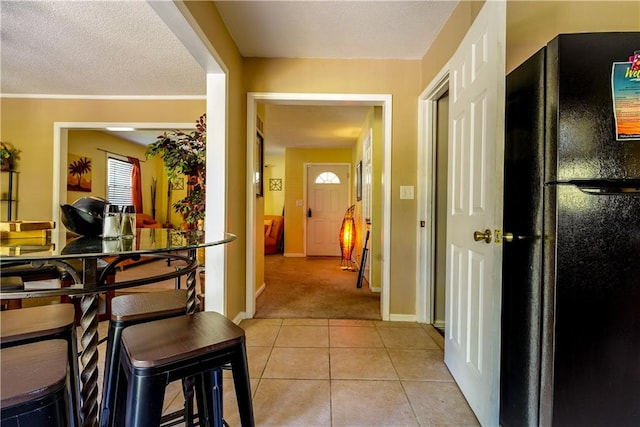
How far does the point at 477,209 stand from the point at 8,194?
5.23 m

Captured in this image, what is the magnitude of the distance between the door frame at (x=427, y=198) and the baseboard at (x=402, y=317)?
68mm

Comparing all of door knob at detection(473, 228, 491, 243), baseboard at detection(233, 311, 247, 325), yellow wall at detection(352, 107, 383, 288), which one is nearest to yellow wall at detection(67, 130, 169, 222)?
baseboard at detection(233, 311, 247, 325)

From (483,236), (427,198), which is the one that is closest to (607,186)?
(483,236)

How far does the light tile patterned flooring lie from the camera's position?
149cm

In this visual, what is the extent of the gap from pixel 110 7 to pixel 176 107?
191 cm

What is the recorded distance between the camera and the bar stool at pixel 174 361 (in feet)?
2.63

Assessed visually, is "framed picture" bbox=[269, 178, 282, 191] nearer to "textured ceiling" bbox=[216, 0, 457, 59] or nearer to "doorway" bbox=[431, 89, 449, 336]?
"textured ceiling" bbox=[216, 0, 457, 59]

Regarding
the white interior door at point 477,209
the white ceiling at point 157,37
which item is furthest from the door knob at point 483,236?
the white ceiling at point 157,37

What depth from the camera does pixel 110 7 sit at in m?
2.08

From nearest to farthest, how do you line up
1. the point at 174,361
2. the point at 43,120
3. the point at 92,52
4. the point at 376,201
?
the point at 174,361 < the point at 92,52 < the point at 376,201 < the point at 43,120

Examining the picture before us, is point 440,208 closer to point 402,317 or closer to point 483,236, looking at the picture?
point 402,317

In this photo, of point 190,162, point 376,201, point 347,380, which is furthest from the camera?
point 376,201

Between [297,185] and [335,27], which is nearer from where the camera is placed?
[335,27]

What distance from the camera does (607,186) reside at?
105 centimetres
